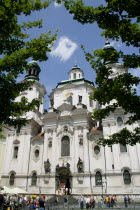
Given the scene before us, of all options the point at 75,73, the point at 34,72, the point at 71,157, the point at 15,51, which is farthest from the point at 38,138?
the point at 15,51

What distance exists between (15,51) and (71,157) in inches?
991

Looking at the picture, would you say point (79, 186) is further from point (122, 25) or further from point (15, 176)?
point (122, 25)

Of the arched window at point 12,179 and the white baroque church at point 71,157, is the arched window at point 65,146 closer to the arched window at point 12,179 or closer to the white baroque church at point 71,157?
the white baroque church at point 71,157

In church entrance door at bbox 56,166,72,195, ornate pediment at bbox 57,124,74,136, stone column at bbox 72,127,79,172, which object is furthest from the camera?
ornate pediment at bbox 57,124,74,136

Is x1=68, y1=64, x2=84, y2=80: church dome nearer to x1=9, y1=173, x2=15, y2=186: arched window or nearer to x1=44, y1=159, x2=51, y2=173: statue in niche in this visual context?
x1=44, y1=159, x2=51, y2=173: statue in niche

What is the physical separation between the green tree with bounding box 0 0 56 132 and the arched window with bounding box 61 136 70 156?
23.7 meters

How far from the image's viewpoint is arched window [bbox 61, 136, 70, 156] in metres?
32.8

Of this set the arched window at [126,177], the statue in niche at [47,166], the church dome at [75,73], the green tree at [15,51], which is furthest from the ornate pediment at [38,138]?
the green tree at [15,51]

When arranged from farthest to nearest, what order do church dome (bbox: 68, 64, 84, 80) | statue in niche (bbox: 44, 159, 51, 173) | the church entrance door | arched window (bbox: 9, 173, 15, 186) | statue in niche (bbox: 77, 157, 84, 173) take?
church dome (bbox: 68, 64, 84, 80) → arched window (bbox: 9, 173, 15, 186) → statue in niche (bbox: 44, 159, 51, 173) → the church entrance door → statue in niche (bbox: 77, 157, 84, 173)

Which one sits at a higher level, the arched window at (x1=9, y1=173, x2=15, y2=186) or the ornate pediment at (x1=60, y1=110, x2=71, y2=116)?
the ornate pediment at (x1=60, y1=110, x2=71, y2=116)

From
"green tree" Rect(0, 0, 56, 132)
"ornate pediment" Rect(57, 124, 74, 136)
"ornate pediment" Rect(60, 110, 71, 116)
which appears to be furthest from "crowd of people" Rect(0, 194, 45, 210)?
"ornate pediment" Rect(60, 110, 71, 116)

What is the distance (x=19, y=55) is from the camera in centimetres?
931

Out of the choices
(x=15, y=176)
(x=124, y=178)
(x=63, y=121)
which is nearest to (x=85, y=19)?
(x=124, y=178)

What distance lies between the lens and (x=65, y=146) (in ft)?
110
